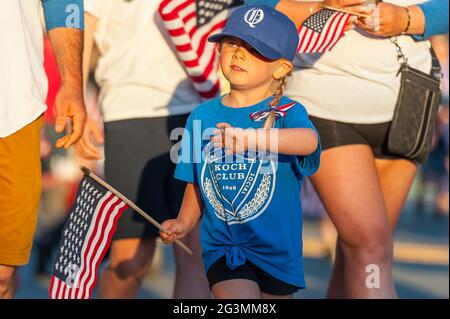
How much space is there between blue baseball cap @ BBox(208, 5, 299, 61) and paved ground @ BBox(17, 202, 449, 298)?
4265mm

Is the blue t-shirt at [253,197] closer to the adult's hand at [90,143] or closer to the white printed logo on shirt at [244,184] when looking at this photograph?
the white printed logo on shirt at [244,184]

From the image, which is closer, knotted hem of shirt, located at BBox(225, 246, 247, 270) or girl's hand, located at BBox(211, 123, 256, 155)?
girl's hand, located at BBox(211, 123, 256, 155)

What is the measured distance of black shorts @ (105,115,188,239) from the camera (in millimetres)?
6738

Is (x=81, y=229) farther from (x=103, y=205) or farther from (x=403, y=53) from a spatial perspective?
(x=403, y=53)

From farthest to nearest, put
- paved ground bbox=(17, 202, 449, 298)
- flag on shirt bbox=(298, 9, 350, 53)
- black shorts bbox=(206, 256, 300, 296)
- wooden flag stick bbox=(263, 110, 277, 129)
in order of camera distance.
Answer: paved ground bbox=(17, 202, 449, 298)
flag on shirt bbox=(298, 9, 350, 53)
black shorts bbox=(206, 256, 300, 296)
wooden flag stick bbox=(263, 110, 277, 129)

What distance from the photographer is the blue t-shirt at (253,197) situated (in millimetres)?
5262

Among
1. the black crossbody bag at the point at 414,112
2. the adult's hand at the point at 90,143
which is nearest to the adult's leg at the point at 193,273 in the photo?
the adult's hand at the point at 90,143

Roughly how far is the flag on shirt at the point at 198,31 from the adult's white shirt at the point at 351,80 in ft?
2.46

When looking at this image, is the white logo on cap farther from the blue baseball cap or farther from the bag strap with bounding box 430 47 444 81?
the bag strap with bounding box 430 47 444 81

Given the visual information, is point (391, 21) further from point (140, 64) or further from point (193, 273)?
point (193, 273)

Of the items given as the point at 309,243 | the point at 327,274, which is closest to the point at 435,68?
the point at 327,274

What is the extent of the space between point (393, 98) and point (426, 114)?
242 millimetres

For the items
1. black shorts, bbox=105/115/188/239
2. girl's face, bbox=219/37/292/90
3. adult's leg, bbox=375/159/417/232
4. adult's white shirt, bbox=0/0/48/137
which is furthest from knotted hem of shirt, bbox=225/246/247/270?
black shorts, bbox=105/115/188/239

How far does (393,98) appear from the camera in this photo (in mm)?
6012
